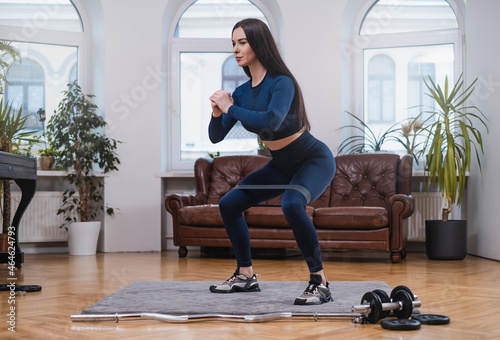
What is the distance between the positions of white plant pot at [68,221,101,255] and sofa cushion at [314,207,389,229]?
86.7 inches

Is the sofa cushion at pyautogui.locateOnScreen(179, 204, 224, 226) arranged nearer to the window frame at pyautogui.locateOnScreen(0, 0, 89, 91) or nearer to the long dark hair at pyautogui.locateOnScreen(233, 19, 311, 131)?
the window frame at pyautogui.locateOnScreen(0, 0, 89, 91)

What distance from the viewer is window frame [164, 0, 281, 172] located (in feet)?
21.3

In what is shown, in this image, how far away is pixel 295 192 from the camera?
2.64 meters

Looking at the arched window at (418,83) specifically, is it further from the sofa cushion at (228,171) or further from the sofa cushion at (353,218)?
the sofa cushion at (353,218)

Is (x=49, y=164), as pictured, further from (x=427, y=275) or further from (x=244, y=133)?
(x=427, y=275)

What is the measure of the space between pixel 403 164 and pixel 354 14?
193 cm

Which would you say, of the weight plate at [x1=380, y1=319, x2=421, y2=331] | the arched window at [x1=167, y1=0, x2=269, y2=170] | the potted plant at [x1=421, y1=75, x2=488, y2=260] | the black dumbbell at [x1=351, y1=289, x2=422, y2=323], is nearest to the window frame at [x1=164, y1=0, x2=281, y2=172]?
the arched window at [x1=167, y1=0, x2=269, y2=170]

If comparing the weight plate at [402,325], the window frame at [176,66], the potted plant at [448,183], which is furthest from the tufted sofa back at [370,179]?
the weight plate at [402,325]

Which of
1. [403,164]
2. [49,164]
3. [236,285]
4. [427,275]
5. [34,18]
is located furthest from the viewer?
[34,18]

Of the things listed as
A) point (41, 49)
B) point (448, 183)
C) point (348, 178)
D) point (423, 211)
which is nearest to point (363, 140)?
point (348, 178)

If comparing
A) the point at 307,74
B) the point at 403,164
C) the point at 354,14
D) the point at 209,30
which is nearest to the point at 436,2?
the point at 354,14

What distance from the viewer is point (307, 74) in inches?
241

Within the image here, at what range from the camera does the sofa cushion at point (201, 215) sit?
517 centimetres

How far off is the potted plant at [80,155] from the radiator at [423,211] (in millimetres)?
2965
